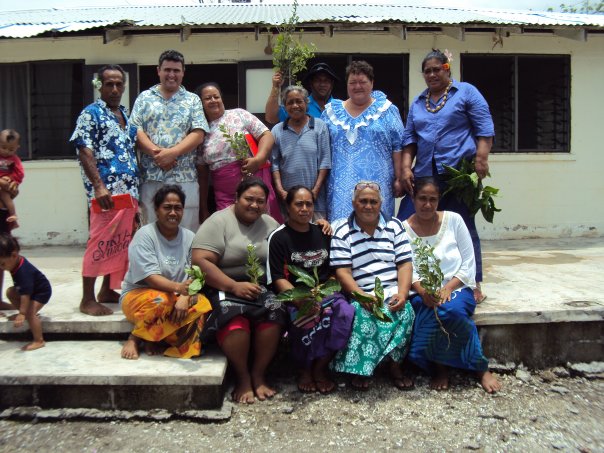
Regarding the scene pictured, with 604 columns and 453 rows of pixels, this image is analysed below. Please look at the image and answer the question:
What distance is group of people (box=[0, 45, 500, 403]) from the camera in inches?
126

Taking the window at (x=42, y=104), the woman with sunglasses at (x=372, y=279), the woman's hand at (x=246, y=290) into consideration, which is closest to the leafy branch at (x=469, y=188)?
the woman with sunglasses at (x=372, y=279)

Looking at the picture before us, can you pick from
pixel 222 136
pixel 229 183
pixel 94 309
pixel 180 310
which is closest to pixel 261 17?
pixel 222 136

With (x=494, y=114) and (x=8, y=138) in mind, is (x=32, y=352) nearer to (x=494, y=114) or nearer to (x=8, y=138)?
(x=8, y=138)

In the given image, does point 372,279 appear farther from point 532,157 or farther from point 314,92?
point 532,157

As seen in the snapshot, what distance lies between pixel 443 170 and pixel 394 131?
0.46 m

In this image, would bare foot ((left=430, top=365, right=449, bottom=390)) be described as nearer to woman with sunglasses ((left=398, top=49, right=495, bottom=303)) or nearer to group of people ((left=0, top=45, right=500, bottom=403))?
group of people ((left=0, top=45, right=500, bottom=403))

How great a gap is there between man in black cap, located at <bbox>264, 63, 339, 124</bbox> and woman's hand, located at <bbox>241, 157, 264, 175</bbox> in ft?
1.62

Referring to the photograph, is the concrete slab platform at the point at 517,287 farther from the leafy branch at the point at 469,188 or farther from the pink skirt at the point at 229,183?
the pink skirt at the point at 229,183

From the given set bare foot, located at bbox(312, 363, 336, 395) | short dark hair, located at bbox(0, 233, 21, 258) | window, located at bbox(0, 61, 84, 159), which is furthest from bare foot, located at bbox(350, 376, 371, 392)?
window, located at bbox(0, 61, 84, 159)

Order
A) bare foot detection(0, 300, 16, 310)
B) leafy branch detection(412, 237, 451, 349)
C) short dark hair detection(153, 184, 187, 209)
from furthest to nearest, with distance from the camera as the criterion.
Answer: bare foot detection(0, 300, 16, 310)
short dark hair detection(153, 184, 187, 209)
leafy branch detection(412, 237, 451, 349)

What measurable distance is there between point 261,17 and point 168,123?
3.65 meters

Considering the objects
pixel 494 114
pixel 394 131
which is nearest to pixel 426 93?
pixel 394 131

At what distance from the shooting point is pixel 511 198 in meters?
7.39

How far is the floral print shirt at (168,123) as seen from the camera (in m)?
3.70
